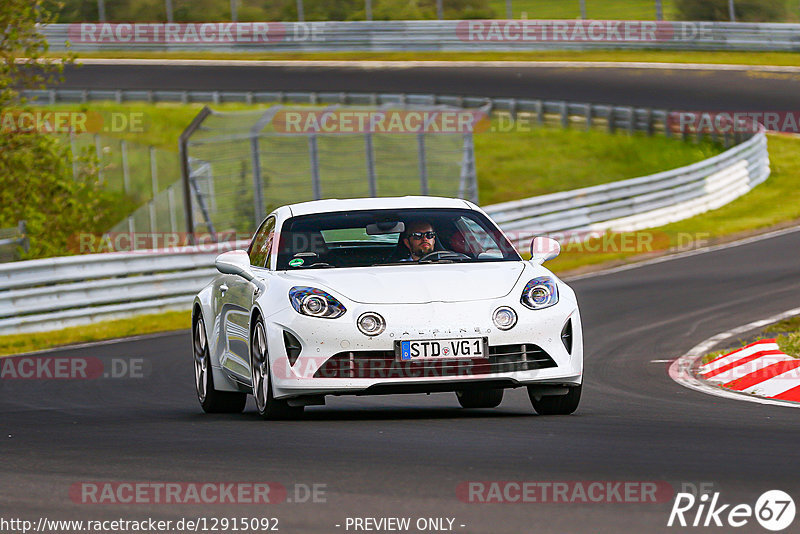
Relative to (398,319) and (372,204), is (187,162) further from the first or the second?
(398,319)

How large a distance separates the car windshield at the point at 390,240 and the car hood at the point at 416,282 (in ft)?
1.07

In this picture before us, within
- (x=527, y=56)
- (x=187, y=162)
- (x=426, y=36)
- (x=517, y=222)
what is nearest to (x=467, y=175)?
(x=517, y=222)

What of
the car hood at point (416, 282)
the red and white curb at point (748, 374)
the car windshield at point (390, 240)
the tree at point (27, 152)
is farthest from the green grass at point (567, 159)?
the car hood at point (416, 282)

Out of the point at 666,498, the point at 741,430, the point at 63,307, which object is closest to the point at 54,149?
the point at 63,307

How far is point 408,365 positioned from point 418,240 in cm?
142

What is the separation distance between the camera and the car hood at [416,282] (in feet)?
27.7

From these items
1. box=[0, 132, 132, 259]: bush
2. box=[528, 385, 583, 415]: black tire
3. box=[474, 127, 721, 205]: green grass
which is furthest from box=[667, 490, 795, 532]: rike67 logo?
box=[474, 127, 721, 205]: green grass

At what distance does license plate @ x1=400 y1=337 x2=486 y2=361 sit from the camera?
327 inches

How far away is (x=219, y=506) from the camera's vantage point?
19.0 feet

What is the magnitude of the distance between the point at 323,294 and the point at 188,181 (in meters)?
14.1

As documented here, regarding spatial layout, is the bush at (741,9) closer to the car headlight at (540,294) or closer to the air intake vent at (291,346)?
the car headlight at (540,294)

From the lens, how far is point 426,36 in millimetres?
49750

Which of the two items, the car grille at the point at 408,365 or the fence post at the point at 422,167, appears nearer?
the car grille at the point at 408,365

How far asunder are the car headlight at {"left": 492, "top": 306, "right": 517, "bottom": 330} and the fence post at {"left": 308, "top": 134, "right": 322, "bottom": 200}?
14595 millimetres
